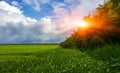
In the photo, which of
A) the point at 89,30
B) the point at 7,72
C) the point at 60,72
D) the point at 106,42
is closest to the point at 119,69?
the point at 60,72

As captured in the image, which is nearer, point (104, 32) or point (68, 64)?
point (68, 64)

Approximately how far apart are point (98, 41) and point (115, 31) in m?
1.88

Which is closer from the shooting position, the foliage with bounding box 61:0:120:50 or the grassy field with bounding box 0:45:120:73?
the grassy field with bounding box 0:45:120:73

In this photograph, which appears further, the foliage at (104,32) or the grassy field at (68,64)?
the foliage at (104,32)

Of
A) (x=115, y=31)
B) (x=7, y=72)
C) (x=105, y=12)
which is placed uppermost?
(x=105, y=12)

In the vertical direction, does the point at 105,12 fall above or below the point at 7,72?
above

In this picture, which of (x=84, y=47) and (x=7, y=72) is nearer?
(x=7, y=72)

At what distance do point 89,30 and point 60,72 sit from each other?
723 inches

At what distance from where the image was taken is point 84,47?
105 feet

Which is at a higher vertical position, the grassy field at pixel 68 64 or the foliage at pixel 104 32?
the foliage at pixel 104 32

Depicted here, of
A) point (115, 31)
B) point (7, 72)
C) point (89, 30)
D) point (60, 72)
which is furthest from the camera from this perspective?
point (89, 30)

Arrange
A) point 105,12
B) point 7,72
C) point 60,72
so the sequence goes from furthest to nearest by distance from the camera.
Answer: point 105,12 < point 7,72 < point 60,72

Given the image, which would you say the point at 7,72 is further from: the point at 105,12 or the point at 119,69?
the point at 105,12

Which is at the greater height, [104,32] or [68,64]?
[104,32]
